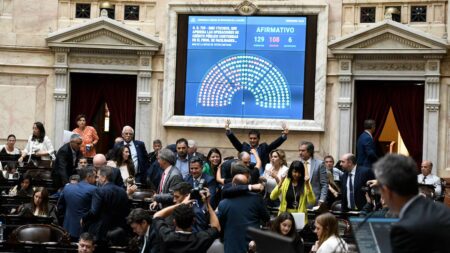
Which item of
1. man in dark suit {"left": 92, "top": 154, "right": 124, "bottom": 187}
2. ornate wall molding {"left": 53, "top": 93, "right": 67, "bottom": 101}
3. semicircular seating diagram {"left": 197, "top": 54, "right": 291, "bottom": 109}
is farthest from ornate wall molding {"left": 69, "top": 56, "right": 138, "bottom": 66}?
man in dark suit {"left": 92, "top": 154, "right": 124, "bottom": 187}

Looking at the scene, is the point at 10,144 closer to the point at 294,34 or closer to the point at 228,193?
the point at 294,34

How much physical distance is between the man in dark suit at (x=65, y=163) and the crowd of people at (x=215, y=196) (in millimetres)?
15

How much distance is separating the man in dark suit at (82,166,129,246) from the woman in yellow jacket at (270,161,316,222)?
1987 millimetres

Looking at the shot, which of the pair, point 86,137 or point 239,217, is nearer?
point 239,217

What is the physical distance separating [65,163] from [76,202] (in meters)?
2.99

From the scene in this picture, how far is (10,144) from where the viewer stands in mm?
19172

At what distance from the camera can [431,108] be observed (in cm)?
2014

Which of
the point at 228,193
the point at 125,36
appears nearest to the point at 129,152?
the point at 228,193

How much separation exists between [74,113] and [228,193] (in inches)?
471

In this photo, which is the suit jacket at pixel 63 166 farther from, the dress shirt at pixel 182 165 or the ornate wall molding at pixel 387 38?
the ornate wall molding at pixel 387 38

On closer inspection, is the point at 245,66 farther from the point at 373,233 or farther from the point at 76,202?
the point at 373,233

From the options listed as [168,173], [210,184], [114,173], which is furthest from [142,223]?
[210,184]

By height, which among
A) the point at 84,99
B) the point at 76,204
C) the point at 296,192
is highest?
the point at 84,99

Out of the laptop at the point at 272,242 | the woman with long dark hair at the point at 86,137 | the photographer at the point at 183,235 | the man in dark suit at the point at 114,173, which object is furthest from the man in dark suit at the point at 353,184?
the laptop at the point at 272,242
